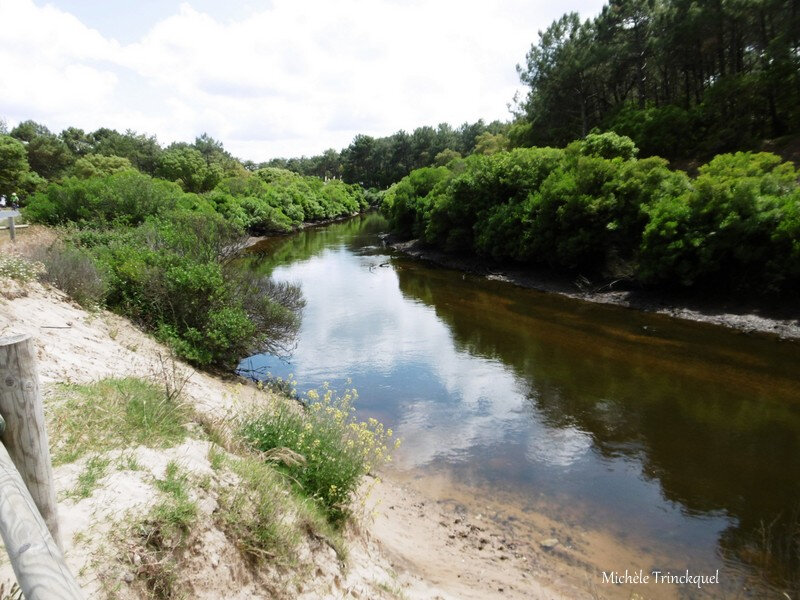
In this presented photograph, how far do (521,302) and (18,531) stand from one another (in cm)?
2610

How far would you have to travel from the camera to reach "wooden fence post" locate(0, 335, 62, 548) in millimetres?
2559

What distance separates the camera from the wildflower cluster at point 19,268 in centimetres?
1211

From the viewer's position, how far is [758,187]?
21031 millimetres

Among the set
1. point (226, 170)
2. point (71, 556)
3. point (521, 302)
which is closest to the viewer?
point (71, 556)

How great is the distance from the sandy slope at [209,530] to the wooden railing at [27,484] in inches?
37.1

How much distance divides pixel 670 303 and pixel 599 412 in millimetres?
12525

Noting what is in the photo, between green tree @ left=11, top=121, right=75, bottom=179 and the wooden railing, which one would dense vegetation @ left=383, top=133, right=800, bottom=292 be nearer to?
the wooden railing

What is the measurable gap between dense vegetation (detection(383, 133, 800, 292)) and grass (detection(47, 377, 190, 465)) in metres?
22.6

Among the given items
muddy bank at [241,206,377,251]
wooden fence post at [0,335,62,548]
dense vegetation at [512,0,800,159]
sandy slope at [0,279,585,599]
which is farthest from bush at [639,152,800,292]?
muddy bank at [241,206,377,251]

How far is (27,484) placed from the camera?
2760mm

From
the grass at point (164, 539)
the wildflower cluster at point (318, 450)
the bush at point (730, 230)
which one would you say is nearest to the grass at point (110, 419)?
the grass at point (164, 539)

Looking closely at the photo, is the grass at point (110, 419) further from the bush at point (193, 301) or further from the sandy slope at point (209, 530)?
the bush at point (193, 301)

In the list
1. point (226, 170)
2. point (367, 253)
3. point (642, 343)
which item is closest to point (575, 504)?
point (642, 343)

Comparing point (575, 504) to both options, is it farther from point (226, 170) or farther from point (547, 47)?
point (226, 170)
